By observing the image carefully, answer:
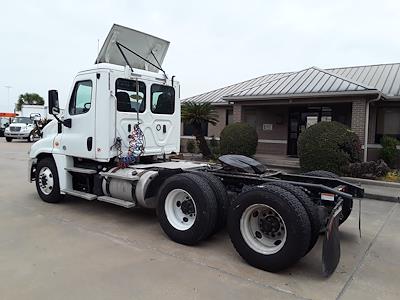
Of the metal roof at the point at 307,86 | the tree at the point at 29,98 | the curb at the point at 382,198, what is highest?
the tree at the point at 29,98

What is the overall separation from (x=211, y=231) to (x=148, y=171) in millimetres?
1689

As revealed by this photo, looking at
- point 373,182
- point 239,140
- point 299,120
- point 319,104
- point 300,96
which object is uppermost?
point 300,96

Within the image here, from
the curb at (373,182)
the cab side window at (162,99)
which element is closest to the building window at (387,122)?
the curb at (373,182)

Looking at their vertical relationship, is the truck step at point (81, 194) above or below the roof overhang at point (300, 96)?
below

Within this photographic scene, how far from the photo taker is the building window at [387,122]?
15051 mm

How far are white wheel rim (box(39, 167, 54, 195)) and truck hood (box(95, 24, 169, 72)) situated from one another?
8.47ft

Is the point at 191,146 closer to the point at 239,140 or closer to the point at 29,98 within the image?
the point at 239,140

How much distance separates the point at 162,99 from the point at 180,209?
9.37 ft

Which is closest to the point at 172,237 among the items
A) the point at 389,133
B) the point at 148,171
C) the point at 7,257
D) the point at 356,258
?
the point at 148,171

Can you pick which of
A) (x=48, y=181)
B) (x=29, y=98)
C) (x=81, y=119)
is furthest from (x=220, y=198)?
(x=29, y=98)

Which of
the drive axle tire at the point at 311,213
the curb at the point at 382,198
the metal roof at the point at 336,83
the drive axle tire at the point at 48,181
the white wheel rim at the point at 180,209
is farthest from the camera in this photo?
the metal roof at the point at 336,83

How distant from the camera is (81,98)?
6.95 meters

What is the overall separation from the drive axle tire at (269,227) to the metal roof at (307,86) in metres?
9.92

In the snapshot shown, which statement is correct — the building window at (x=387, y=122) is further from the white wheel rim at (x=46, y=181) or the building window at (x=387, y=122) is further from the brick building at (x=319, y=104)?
the white wheel rim at (x=46, y=181)
